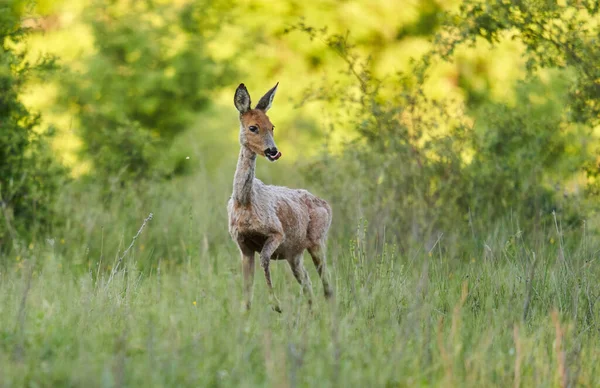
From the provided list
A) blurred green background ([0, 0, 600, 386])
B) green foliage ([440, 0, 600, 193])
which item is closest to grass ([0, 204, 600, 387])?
blurred green background ([0, 0, 600, 386])

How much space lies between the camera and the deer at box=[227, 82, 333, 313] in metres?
7.95

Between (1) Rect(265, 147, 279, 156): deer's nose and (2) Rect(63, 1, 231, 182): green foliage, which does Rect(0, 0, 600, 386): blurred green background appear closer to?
(2) Rect(63, 1, 231, 182): green foliage

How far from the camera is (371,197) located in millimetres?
11602

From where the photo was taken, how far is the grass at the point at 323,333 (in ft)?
17.3

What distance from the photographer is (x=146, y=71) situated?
58.0 ft

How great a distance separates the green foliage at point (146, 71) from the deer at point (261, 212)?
7.62 metres

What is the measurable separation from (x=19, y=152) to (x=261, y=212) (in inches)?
146

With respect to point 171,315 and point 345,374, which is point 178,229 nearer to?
point 171,315

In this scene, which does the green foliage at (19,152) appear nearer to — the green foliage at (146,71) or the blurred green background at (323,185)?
the blurred green background at (323,185)

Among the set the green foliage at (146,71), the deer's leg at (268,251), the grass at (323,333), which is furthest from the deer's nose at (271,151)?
the green foliage at (146,71)

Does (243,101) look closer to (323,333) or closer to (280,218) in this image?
(280,218)

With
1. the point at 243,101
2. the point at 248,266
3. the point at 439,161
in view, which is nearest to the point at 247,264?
the point at 248,266

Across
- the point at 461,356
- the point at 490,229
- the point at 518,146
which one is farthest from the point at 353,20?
the point at 461,356

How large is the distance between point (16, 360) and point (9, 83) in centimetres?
546
